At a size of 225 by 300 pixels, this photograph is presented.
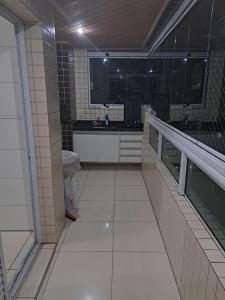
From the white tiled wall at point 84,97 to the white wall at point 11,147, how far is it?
2.51 m

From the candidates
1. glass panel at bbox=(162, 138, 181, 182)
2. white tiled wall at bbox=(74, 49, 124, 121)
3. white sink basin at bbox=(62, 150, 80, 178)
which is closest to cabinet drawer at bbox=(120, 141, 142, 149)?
white tiled wall at bbox=(74, 49, 124, 121)

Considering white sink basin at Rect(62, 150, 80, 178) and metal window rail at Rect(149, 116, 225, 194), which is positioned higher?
metal window rail at Rect(149, 116, 225, 194)

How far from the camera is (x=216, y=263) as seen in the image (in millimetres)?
1053

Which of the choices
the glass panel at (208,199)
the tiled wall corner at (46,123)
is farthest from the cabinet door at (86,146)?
the glass panel at (208,199)

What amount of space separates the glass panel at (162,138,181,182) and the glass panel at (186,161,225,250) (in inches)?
11.5

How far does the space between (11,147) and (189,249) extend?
1625 mm

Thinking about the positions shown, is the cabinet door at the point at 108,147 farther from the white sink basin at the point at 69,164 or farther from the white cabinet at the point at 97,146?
the white sink basin at the point at 69,164

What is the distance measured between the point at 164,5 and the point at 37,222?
227 centimetres

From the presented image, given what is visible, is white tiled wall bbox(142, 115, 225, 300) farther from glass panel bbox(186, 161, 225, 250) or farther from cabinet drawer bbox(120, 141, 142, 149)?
cabinet drawer bbox(120, 141, 142, 149)

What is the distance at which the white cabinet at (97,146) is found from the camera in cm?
402

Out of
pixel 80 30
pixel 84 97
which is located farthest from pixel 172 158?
pixel 84 97

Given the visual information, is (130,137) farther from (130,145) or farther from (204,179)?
(204,179)

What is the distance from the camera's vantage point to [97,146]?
4047 millimetres

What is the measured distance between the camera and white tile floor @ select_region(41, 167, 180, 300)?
1606 millimetres
